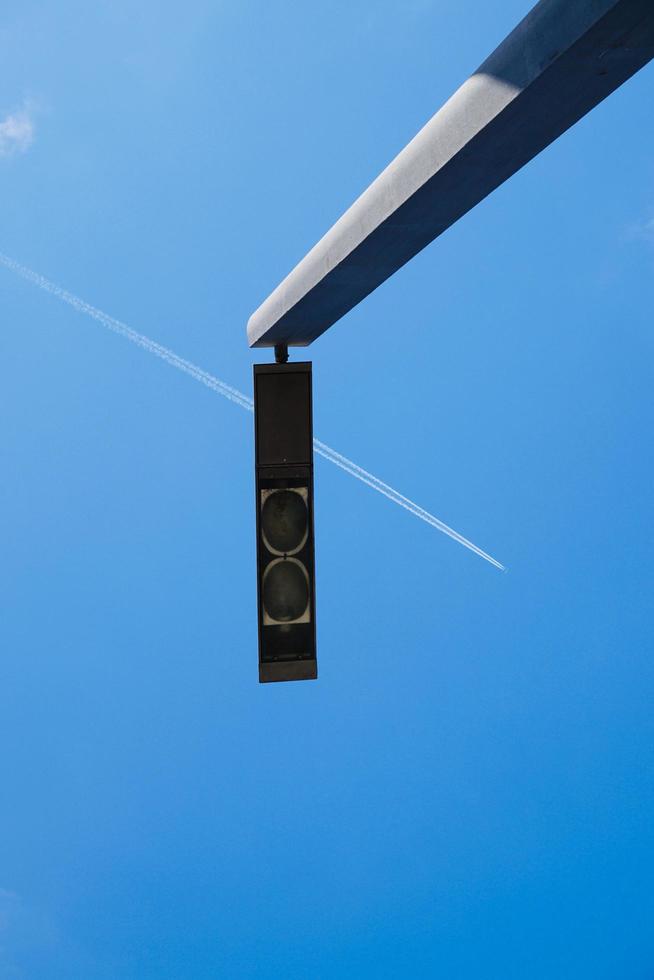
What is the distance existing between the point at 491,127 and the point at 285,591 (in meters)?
2.69

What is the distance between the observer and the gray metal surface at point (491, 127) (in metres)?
2.01

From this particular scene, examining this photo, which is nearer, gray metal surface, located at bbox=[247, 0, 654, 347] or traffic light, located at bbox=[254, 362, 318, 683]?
gray metal surface, located at bbox=[247, 0, 654, 347]

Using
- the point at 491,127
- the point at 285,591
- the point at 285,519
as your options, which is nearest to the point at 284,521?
the point at 285,519

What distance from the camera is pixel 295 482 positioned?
184 inches

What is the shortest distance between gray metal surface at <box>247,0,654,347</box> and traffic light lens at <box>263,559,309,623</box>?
1482 mm

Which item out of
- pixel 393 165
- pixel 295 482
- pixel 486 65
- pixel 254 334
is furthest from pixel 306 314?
Answer: pixel 486 65

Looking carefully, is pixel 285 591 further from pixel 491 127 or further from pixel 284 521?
pixel 491 127

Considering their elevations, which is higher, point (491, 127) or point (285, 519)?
point (491, 127)

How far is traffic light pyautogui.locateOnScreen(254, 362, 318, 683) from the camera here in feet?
15.1

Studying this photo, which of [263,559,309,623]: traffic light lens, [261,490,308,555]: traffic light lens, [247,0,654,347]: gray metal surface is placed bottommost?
[263,559,309,623]: traffic light lens

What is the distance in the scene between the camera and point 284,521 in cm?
465

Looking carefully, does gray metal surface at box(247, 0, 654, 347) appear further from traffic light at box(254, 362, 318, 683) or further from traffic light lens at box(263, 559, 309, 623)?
Result: traffic light lens at box(263, 559, 309, 623)

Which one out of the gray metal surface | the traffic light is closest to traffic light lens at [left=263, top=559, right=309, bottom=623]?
the traffic light

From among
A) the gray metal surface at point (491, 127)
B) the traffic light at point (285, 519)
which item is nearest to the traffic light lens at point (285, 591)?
the traffic light at point (285, 519)
